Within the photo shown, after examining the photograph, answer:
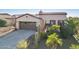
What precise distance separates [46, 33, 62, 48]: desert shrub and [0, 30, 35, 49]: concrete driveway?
18 centimetres

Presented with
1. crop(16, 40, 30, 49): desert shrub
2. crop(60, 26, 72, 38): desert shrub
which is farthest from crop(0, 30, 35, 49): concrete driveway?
crop(60, 26, 72, 38): desert shrub

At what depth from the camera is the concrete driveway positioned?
160cm

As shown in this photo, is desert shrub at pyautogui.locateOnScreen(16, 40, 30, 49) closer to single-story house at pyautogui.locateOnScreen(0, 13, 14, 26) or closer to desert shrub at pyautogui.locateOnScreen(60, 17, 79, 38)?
single-story house at pyautogui.locateOnScreen(0, 13, 14, 26)

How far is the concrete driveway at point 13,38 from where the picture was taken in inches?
63.1

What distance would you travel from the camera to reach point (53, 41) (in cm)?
159

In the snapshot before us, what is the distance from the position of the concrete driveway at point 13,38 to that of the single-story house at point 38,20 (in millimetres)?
54

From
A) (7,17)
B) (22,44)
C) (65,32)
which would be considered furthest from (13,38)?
(65,32)

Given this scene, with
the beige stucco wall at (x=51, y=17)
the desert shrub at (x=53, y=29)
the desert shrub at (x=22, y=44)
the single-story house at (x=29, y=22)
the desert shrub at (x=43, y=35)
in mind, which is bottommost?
the desert shrub at (x=22, y=44)

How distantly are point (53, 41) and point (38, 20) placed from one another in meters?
0.25

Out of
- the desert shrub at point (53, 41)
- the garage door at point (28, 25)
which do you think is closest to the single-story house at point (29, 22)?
the garage door at point (28, 25)

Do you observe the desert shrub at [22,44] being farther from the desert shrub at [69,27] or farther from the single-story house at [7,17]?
the desert shrub at [69,27]

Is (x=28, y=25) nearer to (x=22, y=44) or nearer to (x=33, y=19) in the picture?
(x=33, y=19)
